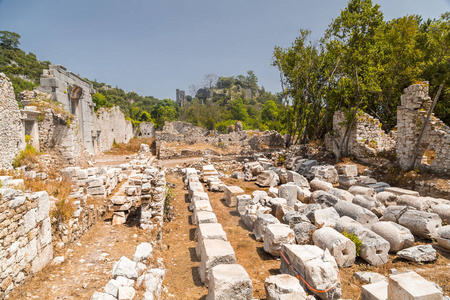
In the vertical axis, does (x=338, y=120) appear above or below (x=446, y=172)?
above

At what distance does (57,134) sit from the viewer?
1234cm

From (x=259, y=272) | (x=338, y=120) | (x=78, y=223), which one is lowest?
(x=259, y=272)

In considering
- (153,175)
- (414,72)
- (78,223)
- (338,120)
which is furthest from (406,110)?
(78,223)

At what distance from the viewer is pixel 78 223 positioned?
18.7 ft

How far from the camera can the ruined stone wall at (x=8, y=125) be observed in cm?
935

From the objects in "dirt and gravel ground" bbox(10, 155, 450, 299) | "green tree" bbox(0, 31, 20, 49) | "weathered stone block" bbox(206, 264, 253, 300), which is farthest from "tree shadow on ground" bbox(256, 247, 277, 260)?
"green tree" bbox(0, 31, 20, 49)

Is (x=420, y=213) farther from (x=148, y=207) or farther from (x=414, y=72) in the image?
(x=414, y=72)

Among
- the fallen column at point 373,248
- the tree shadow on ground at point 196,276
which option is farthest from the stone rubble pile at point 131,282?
the fallen column at point 373,248

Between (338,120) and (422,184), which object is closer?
(422,184)

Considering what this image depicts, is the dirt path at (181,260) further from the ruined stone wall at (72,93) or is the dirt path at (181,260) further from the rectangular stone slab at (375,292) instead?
the ruined stone wall at (72,93)

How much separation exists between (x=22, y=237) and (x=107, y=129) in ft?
71.7

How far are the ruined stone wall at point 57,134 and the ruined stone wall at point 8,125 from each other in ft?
4.99

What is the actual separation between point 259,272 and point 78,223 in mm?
4301

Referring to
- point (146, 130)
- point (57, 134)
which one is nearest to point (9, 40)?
point (146, 130)
